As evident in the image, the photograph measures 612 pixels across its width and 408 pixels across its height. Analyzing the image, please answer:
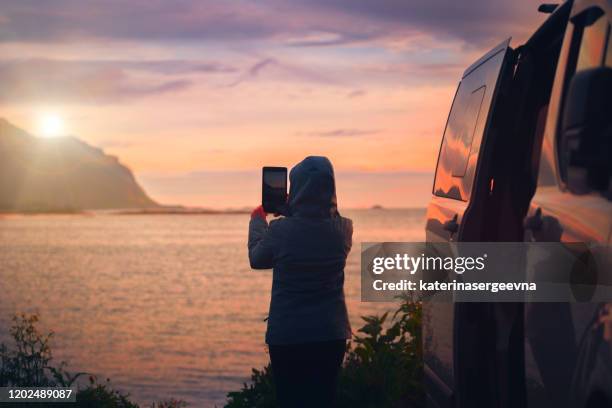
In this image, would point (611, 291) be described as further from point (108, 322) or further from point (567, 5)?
point (108, 322)

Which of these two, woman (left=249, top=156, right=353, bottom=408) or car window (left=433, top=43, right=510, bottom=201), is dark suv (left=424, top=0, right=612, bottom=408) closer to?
car window (left=433, top=43, right=510, bottom=201)

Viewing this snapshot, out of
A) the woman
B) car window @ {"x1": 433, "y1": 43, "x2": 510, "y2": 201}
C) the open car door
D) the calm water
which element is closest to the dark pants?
the woman

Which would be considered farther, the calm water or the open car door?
the calm water

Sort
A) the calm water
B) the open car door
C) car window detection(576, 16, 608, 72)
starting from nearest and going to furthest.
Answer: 1. car window detection(576, 16, 608, 72)
2. the open car door
3. the calm water

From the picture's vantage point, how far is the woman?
5.00 m

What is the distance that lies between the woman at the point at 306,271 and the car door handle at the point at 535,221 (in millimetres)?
1308

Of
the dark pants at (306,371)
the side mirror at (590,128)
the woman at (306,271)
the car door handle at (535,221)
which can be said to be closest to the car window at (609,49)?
the side mirror at (590,128)

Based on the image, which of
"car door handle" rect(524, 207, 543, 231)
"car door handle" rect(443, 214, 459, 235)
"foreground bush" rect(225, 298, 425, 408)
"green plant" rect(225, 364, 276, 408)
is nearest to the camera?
"car door handle" rect(524, 207, 543, 231)

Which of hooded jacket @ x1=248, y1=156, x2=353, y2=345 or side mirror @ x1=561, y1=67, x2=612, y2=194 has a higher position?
side mirror @ x1=561, y1=67, x2=612, y2=194

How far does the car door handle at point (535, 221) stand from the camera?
12.7 ft

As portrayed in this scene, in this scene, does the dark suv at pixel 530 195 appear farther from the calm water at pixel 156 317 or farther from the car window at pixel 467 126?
the calm water at pixel 156 317

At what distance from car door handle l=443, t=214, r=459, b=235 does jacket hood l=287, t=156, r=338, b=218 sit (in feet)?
2.03

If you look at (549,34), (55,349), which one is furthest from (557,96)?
(55,349)

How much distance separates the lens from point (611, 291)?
115 inches
